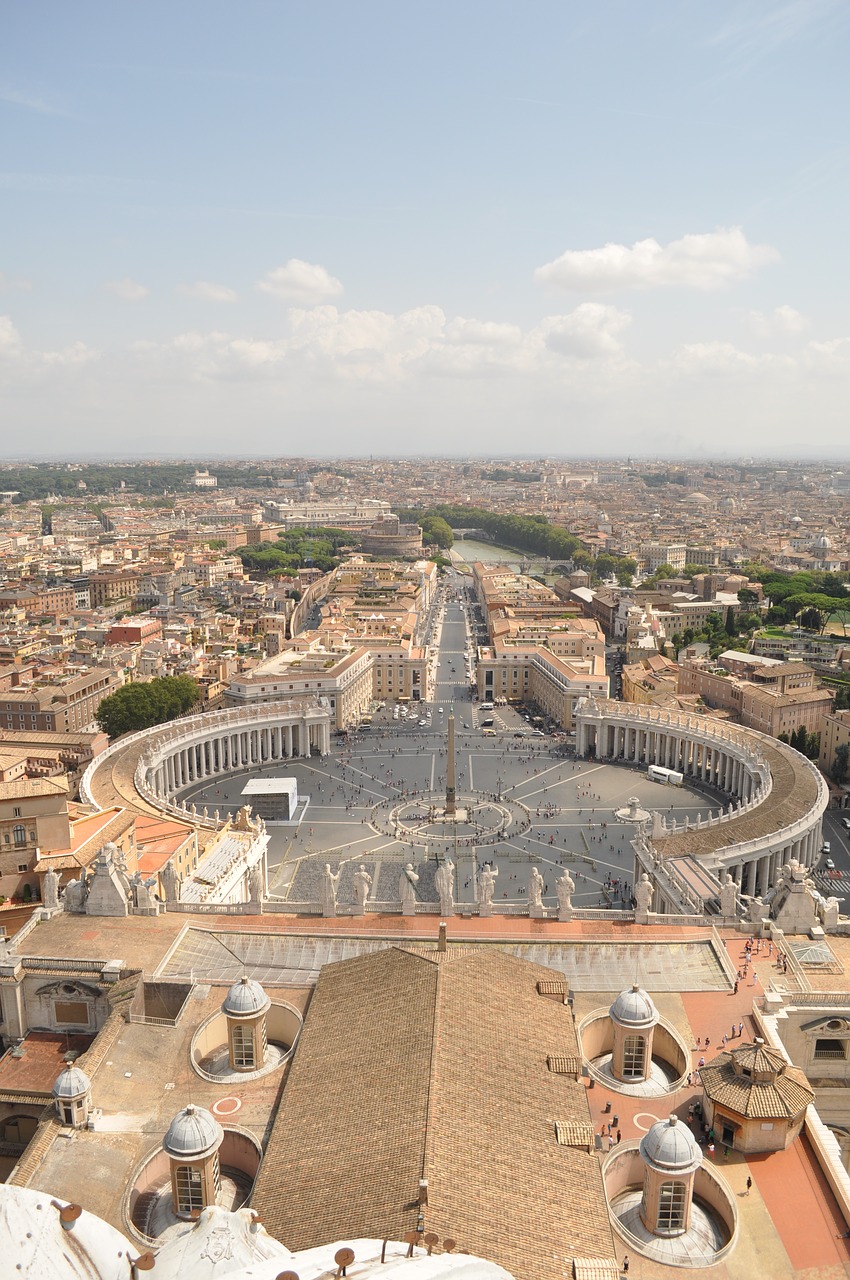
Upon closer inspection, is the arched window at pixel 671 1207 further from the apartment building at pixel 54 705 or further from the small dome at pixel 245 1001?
the apartment building at pixel 54 705

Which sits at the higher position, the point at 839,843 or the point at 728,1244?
the point at 728,1244

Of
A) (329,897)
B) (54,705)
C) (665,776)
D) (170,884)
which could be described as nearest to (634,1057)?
(329,897)

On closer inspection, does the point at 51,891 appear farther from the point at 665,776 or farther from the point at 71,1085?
the point at 665,776

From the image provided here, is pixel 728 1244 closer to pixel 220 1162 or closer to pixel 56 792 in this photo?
pixel 220 1162

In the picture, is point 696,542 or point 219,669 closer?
point 219,669

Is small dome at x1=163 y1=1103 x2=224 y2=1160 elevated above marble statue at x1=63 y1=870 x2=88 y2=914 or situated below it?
above

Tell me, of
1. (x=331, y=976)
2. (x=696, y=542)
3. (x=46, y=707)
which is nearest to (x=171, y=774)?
(x=46, y=707)

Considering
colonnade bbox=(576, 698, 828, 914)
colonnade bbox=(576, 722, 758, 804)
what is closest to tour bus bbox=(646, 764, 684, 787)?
colonnade bbox=(576, 698, 828, 914)

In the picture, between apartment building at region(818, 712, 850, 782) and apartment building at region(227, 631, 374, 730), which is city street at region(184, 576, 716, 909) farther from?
apartment building at region(818, 712, 850, 782)
